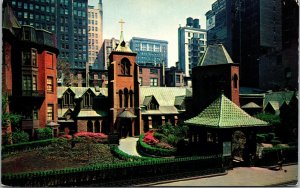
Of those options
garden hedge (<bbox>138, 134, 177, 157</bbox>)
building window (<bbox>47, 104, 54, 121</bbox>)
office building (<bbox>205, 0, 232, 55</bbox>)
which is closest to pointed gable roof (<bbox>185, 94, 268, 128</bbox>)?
garden hedge (<bbox>138, 134, 177, 157</bbox>)

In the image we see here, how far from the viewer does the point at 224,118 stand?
62.4 feet

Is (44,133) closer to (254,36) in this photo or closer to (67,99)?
(67,99)

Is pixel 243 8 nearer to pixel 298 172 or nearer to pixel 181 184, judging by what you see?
pixel 298 172

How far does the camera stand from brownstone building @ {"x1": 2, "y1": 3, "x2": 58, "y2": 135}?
30734 mm

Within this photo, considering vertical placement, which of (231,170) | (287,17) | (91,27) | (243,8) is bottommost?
(231,170)

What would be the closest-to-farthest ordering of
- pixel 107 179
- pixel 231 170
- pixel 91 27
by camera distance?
pixel 107 179
pixel 231 170
pixel 91 27

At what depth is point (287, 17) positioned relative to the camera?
36500 mm

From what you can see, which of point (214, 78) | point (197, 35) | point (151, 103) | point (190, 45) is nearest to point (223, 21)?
point (214, 78)

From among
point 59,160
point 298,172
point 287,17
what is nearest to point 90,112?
point 59,160

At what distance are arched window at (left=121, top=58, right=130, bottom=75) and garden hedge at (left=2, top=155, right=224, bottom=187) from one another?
2317cm

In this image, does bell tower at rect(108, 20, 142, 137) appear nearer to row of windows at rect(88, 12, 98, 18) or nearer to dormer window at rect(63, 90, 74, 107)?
dormer window at rect(63, 90, 74, 107)

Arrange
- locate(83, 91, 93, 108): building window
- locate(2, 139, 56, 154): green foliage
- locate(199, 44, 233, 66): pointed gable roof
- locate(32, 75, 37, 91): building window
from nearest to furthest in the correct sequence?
locate(2, 139, 56, 154): green foliage → locate(32, 75, 37, 91): building window → locate(199, 44, 233, 66): pointed gable roof → locate(83, 91, 93, 108): building window

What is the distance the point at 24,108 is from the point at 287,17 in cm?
3907

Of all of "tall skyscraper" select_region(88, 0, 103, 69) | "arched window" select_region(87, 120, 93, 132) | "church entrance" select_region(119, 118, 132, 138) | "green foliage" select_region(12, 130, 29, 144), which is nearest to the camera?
"green foliage" select_region(12, 130, 29, 144)
